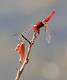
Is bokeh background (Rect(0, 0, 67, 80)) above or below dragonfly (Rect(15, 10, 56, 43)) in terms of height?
above

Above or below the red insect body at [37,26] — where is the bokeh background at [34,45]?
above

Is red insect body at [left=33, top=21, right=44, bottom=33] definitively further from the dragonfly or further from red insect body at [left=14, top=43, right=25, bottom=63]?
red insect body at [left=14, top=43, right=25, bottom=63]

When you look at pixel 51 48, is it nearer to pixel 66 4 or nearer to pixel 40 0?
pixel 40 0

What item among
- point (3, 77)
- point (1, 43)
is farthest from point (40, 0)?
point (3, 77)

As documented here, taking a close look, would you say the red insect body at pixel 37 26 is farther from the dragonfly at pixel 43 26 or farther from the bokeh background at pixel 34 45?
the bokeh background at pixel 34 45

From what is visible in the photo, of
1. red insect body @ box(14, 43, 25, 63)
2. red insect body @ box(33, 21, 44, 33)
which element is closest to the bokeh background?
red insect body @ box(14, 43, 25, 63)

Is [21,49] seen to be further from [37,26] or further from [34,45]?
[34,45]

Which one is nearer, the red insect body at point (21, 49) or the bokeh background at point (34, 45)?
the red insect body at point (21, 49)

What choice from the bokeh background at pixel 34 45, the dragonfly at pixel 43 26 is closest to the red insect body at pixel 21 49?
the dragonfly at pixel 43 26

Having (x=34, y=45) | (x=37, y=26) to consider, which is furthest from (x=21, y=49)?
(x=34, y=45)
